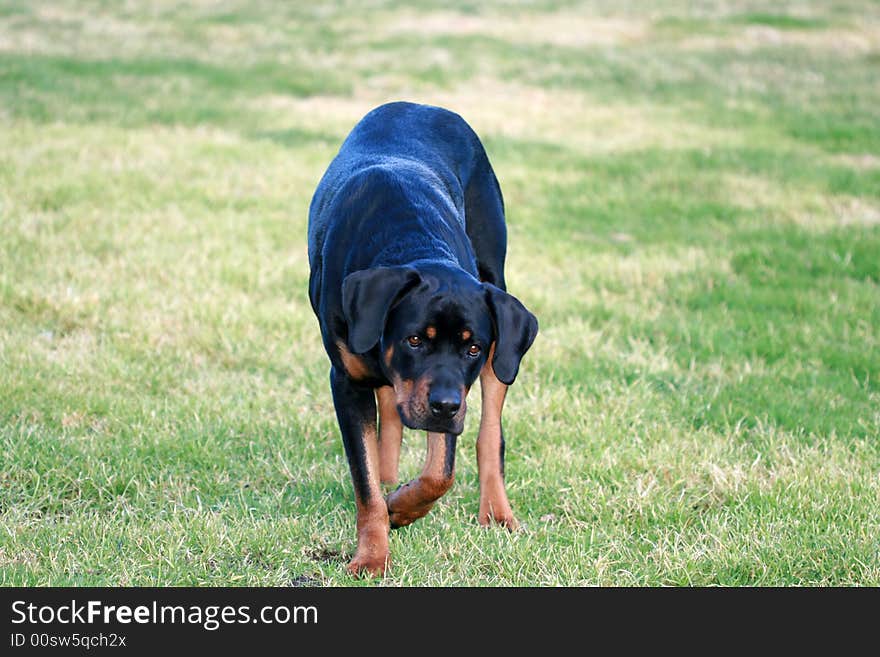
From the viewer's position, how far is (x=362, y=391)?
425 cm

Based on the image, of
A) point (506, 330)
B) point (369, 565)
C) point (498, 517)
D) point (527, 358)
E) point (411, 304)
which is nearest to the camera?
point (411, 304)

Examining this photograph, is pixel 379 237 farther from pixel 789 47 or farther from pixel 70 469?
pixel 789 47

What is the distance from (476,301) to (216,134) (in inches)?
329

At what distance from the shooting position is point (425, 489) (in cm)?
425

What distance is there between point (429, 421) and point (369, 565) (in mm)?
697

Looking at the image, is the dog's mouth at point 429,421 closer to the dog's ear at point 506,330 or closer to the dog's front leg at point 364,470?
the dog's ear at point 506,330

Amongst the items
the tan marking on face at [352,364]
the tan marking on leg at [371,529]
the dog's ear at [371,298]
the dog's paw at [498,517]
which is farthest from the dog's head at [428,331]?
the dog's paw at [498,517]

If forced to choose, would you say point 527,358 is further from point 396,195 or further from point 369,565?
point 369,565

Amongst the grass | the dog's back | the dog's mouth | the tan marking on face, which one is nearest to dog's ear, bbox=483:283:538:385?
the dog's mouth

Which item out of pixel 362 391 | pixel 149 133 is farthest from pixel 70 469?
pixel 149 133

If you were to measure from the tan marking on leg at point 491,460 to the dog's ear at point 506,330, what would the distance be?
25.2 inches

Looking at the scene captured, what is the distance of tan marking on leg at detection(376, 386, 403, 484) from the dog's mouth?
3.69ft

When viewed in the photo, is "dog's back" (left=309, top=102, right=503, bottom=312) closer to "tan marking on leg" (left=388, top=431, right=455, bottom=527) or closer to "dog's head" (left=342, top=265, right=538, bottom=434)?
"dog's head" (left=342, top=265, right=538, bottom=434)

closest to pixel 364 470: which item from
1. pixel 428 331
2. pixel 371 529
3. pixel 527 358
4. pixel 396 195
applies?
pixel 371 529
